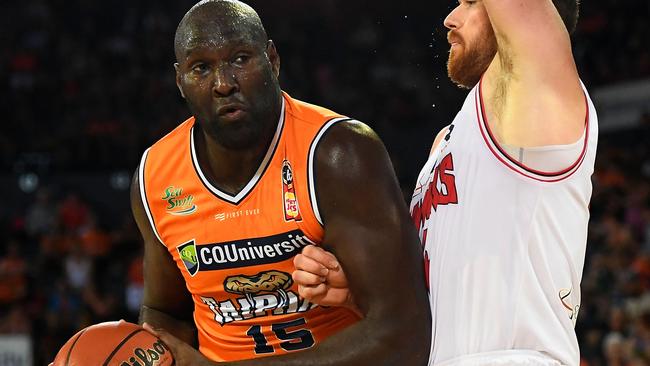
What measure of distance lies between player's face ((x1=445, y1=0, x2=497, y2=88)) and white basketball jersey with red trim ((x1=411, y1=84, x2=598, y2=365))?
0.73 ft

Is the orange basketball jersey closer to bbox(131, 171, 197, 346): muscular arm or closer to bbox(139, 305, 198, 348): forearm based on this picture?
bbox(131, 171, 197, 346): muscular arm

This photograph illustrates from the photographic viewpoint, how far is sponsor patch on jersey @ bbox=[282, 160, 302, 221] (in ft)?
10.5

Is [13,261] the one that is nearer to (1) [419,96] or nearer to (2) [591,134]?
(1) [419,96]

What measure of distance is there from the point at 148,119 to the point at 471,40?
1251 centimetres

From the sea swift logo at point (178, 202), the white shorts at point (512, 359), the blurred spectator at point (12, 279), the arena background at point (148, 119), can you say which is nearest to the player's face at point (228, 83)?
the sea swift logo at point (178, 202)

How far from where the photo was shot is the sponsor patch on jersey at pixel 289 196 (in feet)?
10.5

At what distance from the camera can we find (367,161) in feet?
10.3

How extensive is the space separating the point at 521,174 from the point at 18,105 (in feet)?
44.9

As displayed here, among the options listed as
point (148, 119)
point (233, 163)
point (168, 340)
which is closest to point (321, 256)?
point (233, 163)

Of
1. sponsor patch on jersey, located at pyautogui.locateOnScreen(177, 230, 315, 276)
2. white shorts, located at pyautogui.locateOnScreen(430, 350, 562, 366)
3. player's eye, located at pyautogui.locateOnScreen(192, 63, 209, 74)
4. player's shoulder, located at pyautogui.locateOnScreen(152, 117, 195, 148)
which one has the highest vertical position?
player's eye, located at pyautogui.locateOnScreen(192, 63, 209, 74)

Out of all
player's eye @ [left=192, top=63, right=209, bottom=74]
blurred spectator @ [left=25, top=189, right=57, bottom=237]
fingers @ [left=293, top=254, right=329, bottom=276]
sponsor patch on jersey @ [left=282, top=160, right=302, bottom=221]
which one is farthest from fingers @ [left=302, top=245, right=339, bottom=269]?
blurred spectator @ [left=25, top=189, right=57, bottom=237]

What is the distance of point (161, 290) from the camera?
368 centimetres

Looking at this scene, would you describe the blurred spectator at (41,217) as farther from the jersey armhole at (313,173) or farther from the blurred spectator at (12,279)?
the jersey armhole at (313,173)

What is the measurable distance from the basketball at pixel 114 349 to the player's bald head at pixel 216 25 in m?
0.92
